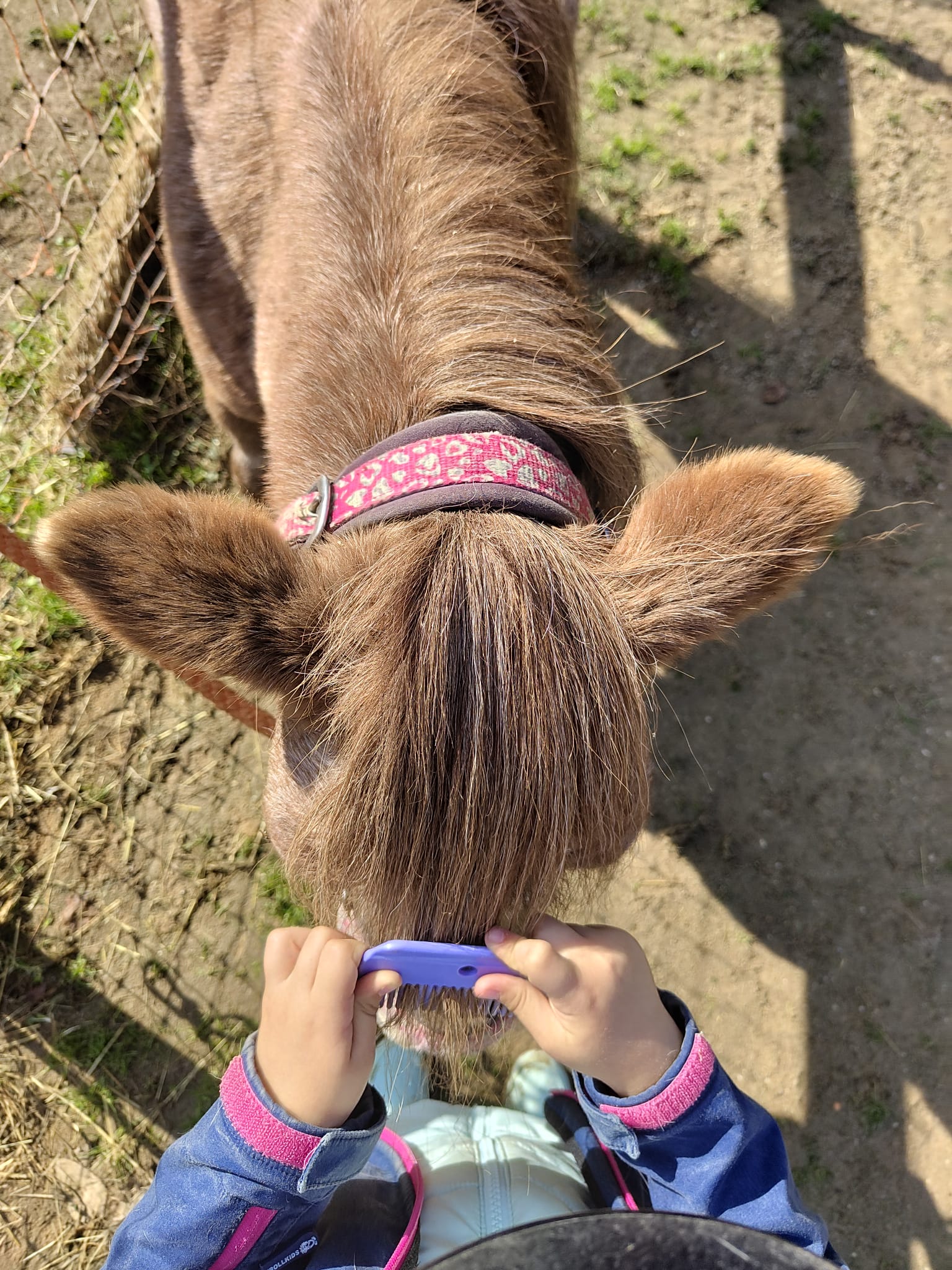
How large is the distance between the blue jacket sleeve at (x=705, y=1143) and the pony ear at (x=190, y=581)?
926 mm

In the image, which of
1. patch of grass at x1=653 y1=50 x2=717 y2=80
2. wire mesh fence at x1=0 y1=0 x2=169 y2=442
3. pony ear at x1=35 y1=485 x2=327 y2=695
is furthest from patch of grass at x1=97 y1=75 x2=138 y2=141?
pony ear at x1=35 y1=485 x2=327 y2=695

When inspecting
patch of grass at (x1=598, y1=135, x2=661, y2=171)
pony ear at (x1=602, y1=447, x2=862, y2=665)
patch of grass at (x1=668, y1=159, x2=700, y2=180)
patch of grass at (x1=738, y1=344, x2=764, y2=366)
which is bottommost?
pony ear at (x1=602, y1=447, x2=862, y2=665)

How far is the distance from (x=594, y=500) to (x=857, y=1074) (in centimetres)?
209

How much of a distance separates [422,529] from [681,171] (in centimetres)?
294

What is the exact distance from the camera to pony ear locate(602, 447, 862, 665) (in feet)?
4.22

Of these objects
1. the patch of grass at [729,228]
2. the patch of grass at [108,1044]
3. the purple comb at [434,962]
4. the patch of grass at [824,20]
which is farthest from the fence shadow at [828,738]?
the patch of grass at [108,1044]

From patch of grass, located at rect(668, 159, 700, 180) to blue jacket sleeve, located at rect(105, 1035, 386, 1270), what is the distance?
3.57m

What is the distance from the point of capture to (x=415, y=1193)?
168 centimetres

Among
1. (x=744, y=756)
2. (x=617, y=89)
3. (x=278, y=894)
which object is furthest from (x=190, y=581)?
(x=617, y=89)

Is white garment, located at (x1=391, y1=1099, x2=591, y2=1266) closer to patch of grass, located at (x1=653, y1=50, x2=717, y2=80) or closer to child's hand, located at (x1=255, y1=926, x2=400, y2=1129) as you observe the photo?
child's hand, located at (x1=255, y1=926, x2=400, y2=1129)

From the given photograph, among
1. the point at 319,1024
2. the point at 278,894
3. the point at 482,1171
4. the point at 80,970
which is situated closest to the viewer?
the point at 319,1024

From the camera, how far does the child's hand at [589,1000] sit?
1.20 meters

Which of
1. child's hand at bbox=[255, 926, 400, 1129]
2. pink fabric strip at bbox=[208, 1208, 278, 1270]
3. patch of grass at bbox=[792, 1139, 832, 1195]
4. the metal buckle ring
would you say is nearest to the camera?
child's hand at bbox=[255, 926, 400, 1129]

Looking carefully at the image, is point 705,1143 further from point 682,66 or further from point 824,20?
point 824,20
